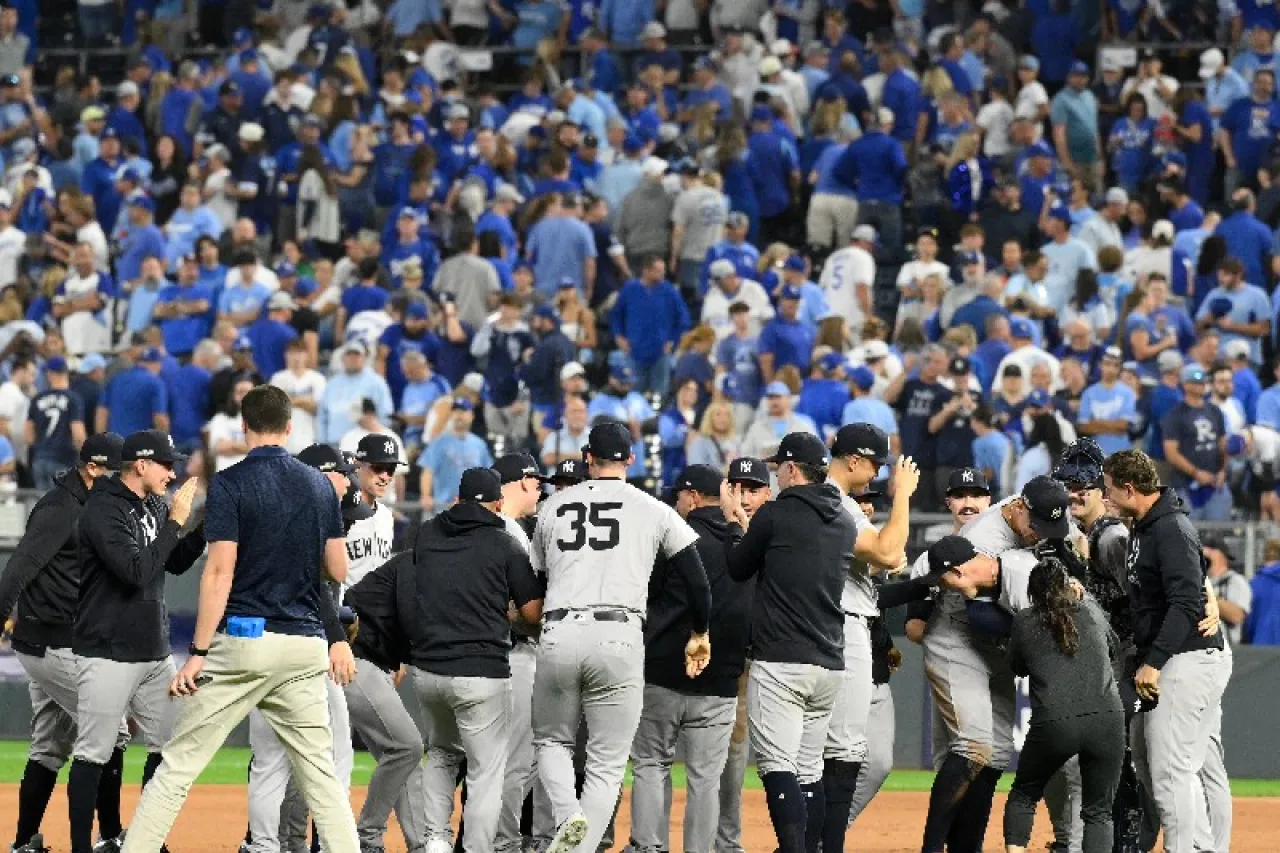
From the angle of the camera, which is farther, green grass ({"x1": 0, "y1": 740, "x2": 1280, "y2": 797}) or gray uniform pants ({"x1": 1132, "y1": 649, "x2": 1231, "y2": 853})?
green grass ({"x1": 0, "y1": 740, "x2": 1280, "y2": 797})

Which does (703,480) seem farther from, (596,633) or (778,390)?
(778,390)

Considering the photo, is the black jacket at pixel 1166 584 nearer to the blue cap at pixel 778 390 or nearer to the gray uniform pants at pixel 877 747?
the gray uniform pants at pixel 877 747

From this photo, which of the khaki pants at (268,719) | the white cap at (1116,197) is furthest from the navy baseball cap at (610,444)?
the white cap at (1116,197)

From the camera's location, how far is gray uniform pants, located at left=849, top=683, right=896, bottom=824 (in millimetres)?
12422

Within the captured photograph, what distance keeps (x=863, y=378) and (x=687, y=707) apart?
8.21 meters

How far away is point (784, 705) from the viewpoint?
11.3 meters

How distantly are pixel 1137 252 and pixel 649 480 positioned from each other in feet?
18.9

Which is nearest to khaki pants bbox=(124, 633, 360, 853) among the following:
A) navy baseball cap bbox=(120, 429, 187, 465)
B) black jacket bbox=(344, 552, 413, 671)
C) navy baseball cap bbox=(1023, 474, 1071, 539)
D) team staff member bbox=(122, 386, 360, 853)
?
team staff member bbox=(122, 386, 360, 853)

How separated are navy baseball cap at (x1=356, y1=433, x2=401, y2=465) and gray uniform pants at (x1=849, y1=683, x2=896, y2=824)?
2.69 metres

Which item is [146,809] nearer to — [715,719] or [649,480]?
[715,719]

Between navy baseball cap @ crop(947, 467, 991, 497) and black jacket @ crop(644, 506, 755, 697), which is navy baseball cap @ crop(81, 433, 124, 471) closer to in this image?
black jacket @ crop(644, 506, 755, 697)

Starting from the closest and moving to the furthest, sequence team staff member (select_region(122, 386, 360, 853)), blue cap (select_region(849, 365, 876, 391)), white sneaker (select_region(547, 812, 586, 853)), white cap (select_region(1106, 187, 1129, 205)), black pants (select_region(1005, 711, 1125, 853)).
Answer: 1. team staff member (select_region(122, 386, 360, 853))
2. white sneaker (select_region(547, 812, 586, 853))
3. black pants (select_region(1005, 711, 1125, 853))
4. blue cap (select_region(849, 365, 876, 391))
5. white cap (select_region(1106, 187, 1129, 205))

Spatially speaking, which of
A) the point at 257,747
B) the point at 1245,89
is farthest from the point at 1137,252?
the point at 257,747

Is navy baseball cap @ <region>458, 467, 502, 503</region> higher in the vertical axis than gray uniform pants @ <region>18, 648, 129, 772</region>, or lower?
higher
